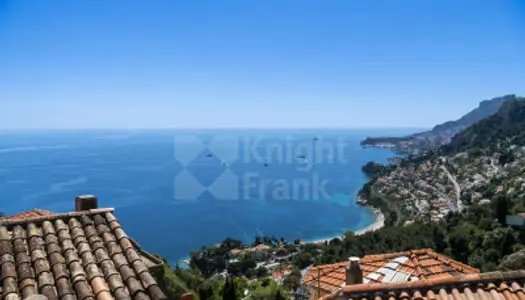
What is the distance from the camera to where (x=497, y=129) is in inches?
3095

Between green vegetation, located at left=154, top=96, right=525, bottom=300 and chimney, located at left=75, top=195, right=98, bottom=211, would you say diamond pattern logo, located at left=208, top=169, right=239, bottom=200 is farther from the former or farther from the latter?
chimney, located at left=75, top=195, right=98, bottom=211

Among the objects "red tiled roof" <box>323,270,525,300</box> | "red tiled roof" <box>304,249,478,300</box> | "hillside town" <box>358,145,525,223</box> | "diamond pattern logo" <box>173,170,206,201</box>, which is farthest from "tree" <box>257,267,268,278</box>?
"diamond pattern logo" <box>173,170,206,201</box>

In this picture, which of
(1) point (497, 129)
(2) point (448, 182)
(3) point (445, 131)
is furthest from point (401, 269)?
(3) point (445, 131)

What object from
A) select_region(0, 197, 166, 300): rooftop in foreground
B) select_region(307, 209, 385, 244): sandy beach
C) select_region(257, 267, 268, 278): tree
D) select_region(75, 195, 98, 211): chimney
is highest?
select_region(75, 195, 98, 211): chimney

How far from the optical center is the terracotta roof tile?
231cm

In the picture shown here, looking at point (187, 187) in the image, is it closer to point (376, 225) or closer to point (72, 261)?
point (376, 225)

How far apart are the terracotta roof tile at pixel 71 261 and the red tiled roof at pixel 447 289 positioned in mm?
1753

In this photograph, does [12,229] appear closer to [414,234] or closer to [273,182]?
[414,234]

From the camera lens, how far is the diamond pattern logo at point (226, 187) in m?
72.9

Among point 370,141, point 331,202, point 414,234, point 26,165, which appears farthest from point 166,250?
point 370,141

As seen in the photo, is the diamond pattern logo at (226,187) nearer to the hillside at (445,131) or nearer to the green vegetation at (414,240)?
the green vegetation at (414,240)

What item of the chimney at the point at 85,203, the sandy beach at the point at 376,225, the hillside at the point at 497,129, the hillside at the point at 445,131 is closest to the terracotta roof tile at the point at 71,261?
the chimney at the point at 85,203

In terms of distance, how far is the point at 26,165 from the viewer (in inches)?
3829

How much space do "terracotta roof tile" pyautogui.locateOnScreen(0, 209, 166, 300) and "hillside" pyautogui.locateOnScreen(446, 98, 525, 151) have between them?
253ft
